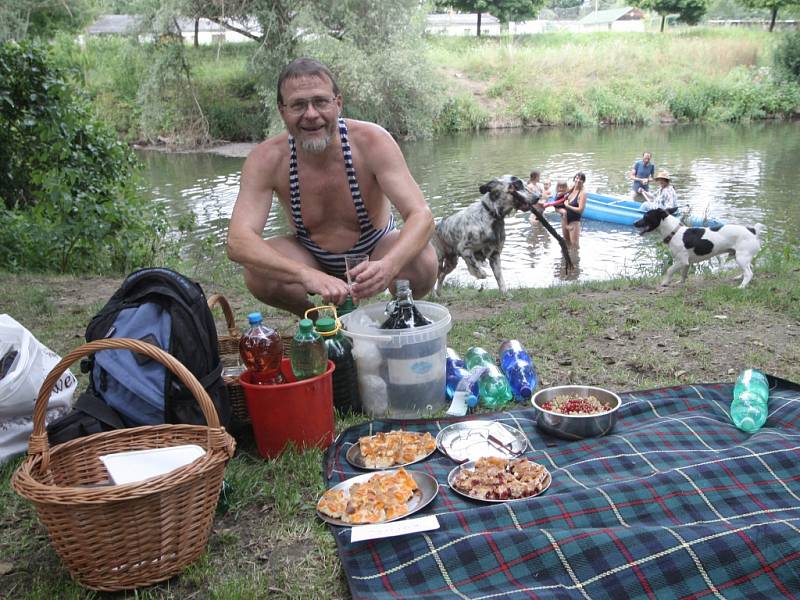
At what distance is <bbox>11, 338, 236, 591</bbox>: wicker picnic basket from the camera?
1857 mm

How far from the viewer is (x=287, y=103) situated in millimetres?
3420

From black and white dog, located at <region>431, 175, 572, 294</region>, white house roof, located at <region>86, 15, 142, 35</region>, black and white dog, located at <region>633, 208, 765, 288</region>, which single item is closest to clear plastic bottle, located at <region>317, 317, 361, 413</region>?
black and white dog, located at <region>431, 175, 572, 294</region>

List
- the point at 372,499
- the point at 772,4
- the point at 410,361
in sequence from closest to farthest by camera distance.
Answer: the point at 372,499, the point at 410,361, the point at 772,4

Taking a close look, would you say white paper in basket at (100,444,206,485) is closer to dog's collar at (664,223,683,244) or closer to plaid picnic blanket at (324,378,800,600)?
plaid picnic blanket at (324,378,800,600)

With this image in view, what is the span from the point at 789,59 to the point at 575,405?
34470 mm

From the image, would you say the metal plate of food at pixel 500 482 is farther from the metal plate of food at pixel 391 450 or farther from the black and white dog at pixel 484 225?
the black and white dog at pixel 484 225

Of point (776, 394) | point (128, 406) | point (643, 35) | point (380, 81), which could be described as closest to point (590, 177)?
point (380, 81)

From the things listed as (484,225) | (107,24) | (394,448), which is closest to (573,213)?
(484,225)

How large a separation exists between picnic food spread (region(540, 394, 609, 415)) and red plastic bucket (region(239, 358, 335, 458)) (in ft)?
3.18

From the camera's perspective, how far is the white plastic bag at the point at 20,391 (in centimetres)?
263

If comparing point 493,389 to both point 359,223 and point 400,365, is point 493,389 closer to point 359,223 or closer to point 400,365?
point 400,365

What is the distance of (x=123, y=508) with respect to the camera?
187 centimetres

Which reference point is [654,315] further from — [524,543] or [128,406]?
[128,406]

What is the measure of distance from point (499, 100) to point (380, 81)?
9.98 metres
